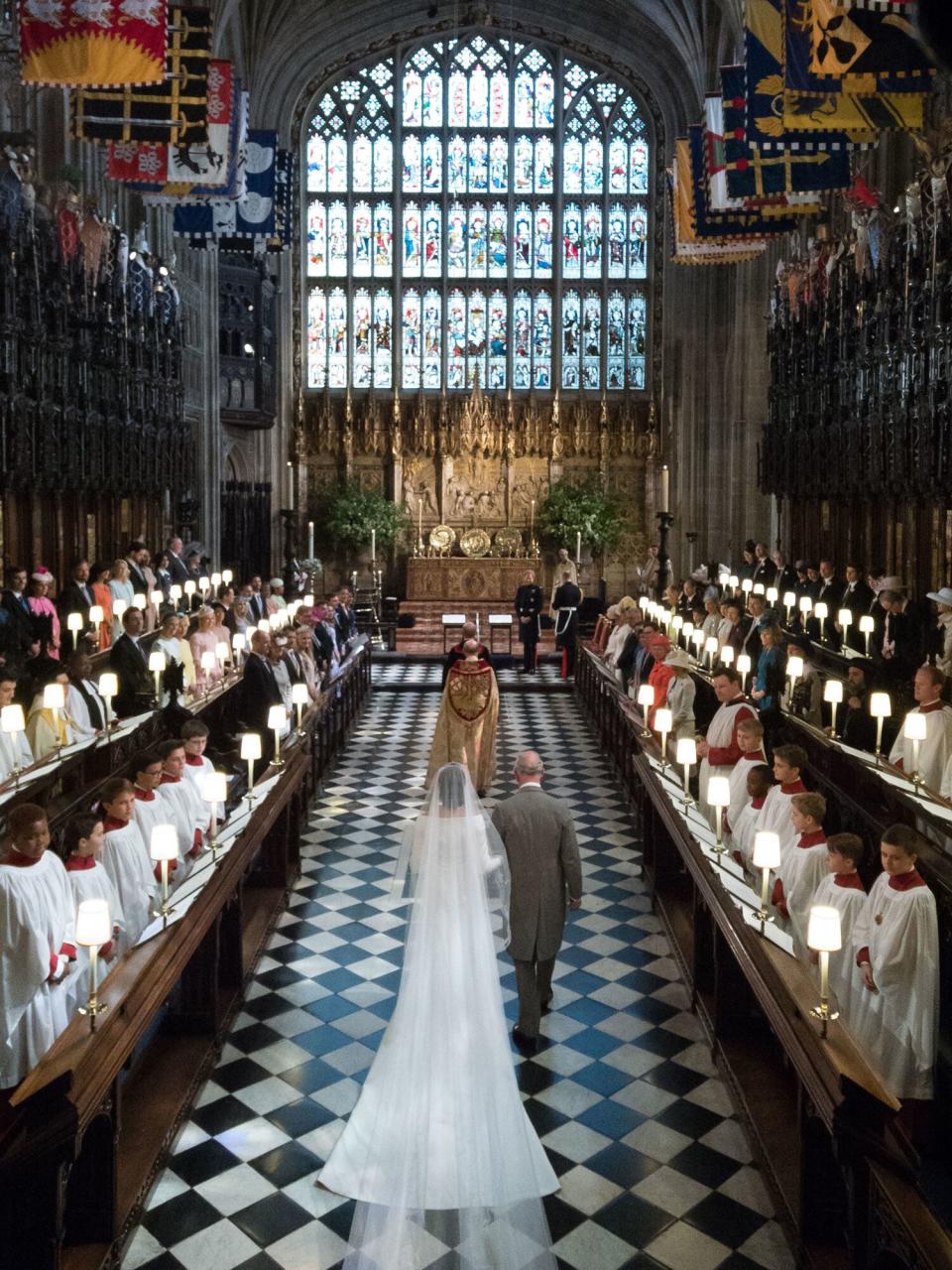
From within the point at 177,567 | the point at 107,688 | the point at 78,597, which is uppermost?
the point at 177,567

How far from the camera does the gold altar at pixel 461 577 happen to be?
3112 cm

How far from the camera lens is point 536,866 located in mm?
8156

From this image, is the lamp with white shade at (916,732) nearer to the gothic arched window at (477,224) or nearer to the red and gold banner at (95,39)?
the red and gold banner at (95,39)

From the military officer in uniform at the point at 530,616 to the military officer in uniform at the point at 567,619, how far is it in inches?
15.4

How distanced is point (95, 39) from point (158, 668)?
20.0ft

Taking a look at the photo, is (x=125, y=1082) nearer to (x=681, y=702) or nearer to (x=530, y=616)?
(x=681, y=702)

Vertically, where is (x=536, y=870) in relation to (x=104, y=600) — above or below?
below

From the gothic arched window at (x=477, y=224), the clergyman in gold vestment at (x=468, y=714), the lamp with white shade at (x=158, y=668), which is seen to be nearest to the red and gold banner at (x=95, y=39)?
the lamp with white shade at (x=158, y=668)

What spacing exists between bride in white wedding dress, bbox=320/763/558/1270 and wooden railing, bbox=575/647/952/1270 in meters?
1.21

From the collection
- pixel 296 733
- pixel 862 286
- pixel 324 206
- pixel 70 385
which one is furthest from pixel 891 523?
pixel 324 206

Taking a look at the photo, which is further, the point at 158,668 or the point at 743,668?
the point at 743,668

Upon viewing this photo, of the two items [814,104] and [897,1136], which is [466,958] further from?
[814,104]

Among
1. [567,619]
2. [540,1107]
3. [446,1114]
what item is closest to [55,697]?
[540,1107]

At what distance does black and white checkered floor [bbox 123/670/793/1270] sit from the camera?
608 cm
